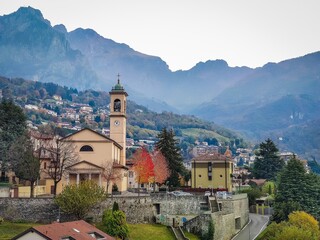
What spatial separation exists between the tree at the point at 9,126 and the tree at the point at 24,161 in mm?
2333

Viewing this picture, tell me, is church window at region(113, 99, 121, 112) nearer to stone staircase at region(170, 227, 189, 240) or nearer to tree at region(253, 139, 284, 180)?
stone staircase at region(170, 227, 189, 240)

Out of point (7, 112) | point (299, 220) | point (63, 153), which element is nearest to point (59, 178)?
point (63, 153)

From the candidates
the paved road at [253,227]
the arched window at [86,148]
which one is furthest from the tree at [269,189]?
the arched window at [86,148]

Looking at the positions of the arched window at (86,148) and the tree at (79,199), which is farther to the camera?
the arched window at (86,148)

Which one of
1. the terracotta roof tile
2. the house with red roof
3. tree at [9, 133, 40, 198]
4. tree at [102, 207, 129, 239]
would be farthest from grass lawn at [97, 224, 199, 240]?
tree at [9, 133, 40, 198]

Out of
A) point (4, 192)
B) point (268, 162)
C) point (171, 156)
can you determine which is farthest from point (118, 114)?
point (268, 162)

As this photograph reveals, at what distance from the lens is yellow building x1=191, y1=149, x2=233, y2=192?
91750 mm

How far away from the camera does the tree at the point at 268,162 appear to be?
125688 mm

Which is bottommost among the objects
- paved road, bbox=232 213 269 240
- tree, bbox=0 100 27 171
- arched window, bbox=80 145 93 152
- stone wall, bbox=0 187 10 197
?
paved road, bbox=232 213 269 240

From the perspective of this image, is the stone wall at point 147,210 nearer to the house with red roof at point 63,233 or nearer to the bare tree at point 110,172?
the house with red roof at point 63,233

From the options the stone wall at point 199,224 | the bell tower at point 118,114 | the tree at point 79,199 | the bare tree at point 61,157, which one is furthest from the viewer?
the bell tower at point 118,114

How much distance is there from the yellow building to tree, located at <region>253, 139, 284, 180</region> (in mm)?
35462

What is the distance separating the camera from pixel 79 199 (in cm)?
5794

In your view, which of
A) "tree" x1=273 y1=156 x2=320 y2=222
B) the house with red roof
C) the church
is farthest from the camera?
"tree" x1=273 y1=156 x2=320 y2=222
